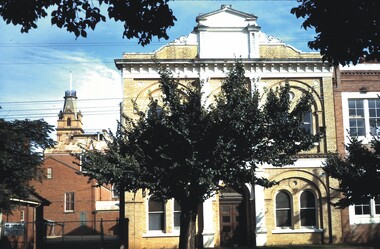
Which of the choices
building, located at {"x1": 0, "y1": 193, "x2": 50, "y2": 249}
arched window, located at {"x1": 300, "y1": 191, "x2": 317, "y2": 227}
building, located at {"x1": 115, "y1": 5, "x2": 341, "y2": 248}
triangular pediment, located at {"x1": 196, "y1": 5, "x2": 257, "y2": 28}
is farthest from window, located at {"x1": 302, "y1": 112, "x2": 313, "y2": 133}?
building, located at {"x1": 0, "y1": 193, "x2": 50, "y2": 249}

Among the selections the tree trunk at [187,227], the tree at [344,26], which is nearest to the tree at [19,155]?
the tree trunk at [187,227]

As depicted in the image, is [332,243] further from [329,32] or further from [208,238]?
[329,32]

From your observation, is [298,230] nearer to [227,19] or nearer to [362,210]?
[362,210]

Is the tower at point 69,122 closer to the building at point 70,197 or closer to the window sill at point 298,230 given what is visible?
the building at point 70,197

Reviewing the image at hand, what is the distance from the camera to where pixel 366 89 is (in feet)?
99.7

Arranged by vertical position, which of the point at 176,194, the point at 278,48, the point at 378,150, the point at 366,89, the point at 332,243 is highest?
the point at 278,48

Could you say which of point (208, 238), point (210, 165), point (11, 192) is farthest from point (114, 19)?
point (208, 238)

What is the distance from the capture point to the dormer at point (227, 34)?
30.0 meters

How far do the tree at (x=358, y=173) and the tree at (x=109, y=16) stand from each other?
16.3 meters

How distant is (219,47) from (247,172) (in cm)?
1227

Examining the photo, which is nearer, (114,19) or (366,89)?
(114,19)

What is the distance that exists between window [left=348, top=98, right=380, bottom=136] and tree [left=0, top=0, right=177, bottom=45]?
22.7 meters

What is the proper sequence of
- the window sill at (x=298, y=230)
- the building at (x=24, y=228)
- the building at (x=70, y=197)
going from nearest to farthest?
the building at (x=24, y=228) < the window sill at (x=298, y=230) < the building at (x=70, y=197)

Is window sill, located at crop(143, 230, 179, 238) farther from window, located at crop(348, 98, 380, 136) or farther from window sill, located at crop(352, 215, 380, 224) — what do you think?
window, located at crop(348, 98, 380, 136)
